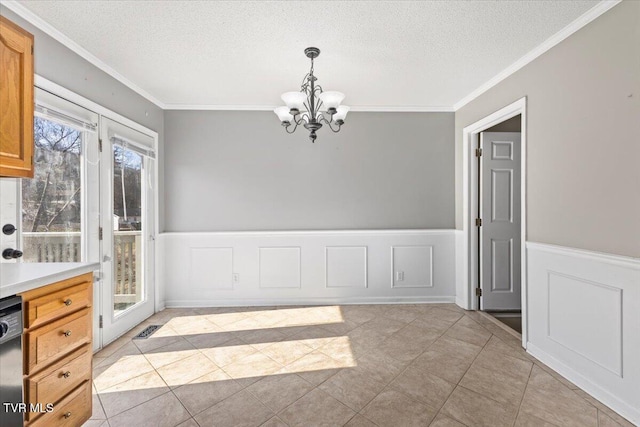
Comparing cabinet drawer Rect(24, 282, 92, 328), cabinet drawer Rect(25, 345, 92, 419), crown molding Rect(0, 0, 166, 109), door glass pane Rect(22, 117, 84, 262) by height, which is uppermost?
crown molding Rect(0, 0, 166, 109)

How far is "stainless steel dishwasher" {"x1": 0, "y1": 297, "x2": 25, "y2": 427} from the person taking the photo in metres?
1.16

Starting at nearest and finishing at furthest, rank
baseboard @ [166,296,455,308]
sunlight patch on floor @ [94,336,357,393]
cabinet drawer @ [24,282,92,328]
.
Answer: cabinet drawer @ [24,282,92,328], sunlight patch on floor @ [94,336,357,393], baseboard @ [166,296,455,308]

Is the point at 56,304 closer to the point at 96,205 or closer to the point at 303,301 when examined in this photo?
the point at 96,205

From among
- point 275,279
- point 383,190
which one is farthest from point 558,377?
point 275,279

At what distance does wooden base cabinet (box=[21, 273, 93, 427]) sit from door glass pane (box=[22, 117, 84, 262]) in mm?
869

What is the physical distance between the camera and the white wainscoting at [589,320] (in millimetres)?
1799

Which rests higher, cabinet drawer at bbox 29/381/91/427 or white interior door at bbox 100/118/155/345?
white interior door at bbox 100/118/155/345

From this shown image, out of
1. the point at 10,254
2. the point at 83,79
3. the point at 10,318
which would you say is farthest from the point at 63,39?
the point at 10,318

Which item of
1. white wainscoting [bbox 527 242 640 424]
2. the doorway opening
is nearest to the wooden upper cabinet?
white wainscoting [bbox 527 242 640 424]

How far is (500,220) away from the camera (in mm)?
3596

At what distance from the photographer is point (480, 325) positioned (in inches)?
125

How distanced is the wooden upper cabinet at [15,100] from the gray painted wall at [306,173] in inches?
86.7

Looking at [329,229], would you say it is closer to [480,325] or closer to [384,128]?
[384,128]

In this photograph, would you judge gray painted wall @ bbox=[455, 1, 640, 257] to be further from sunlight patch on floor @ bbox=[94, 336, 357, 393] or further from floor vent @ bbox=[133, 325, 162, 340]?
floor vent @ bbox=[133, 325, 162, 340]
